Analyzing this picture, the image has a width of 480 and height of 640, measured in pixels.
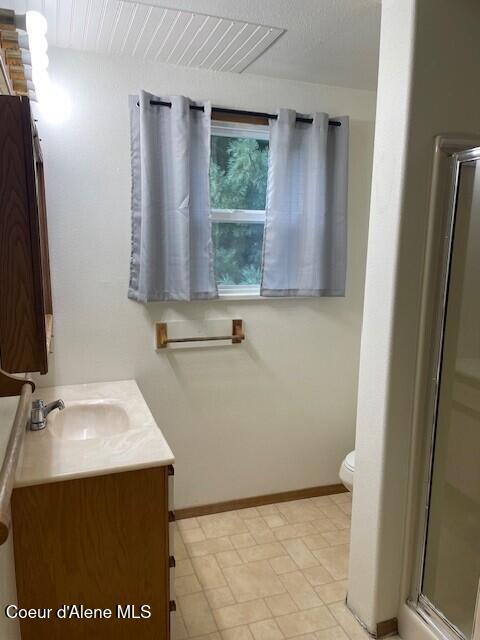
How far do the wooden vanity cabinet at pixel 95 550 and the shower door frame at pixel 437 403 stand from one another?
0.95 meters

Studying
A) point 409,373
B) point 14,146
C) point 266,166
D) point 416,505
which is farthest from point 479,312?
point 14,146

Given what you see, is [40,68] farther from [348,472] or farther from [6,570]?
[348,472]

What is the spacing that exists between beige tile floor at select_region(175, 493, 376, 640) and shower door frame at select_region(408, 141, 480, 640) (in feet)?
0.94

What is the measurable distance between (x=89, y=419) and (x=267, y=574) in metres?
1.09

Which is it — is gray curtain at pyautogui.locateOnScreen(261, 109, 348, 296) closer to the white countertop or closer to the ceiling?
the ceiling

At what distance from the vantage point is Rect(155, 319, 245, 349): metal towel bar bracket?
8.02 feet

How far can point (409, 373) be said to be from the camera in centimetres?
174

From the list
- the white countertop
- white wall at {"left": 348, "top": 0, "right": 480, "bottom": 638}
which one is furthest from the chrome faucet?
white wall at {"left": 348, "top": 0, "right": 480, "bottom": 638}

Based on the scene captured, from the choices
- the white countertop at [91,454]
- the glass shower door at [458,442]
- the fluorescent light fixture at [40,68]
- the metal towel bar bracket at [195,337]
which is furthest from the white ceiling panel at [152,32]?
the white countertop at [91,454]

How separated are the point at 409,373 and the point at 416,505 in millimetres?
518

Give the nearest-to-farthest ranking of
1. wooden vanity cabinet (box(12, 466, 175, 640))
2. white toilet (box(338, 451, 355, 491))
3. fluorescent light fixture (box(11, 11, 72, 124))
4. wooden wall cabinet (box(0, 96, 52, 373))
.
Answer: wooden wall cabinet (box(0, 96, 52, 373)), fluorescent light fixture (box(11, 11, 72, 124)), wooden vanity cabinet (box(12, 466, 175, 640)), white toilet (box(338, 451, 355, 491))

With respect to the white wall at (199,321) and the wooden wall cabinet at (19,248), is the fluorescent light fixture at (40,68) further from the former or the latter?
the wooden wall cabinet at (19,248)

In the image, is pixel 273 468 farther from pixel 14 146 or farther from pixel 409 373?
pixel 14 146

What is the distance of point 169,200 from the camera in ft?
7.56
